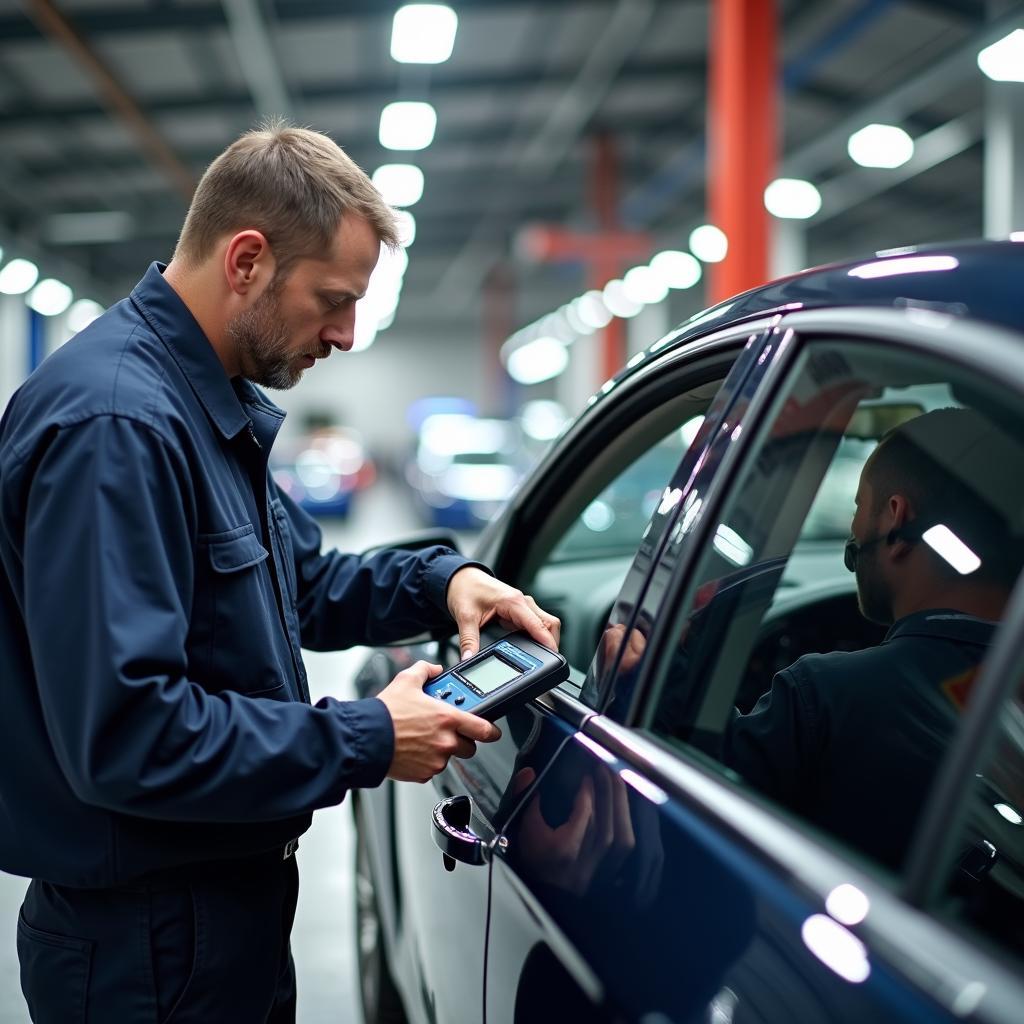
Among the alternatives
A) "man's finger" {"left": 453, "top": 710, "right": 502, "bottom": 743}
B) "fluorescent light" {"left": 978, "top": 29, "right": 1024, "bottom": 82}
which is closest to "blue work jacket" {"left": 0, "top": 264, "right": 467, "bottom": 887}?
"man's finger" {"left": 453, "top": 710, "right": 502, "bottom": 743}

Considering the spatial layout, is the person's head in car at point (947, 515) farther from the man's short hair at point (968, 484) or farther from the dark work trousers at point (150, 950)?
the dark work trousers at point (150, 950)

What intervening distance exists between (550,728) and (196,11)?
11.2 m

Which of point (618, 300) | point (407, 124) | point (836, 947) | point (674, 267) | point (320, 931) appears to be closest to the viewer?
point (836, 947)

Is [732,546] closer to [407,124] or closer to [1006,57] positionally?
[1006,57]

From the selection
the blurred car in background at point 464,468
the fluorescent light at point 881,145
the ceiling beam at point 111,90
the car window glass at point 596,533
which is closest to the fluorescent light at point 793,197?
the fluorescent light at point 881,145

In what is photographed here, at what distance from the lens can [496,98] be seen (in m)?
15.9

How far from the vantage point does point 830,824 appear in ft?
4.72

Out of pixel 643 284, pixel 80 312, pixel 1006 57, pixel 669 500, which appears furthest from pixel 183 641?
pixel 80 312

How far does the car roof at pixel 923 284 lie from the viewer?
3.29ft

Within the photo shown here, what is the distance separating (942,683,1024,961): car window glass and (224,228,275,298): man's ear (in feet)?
3.73

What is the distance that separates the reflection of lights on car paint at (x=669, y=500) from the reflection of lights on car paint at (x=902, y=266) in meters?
0.33

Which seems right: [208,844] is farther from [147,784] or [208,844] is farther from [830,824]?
[830,824]

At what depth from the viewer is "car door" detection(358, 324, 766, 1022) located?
1.53 meters

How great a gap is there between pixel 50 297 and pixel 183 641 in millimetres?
24564
